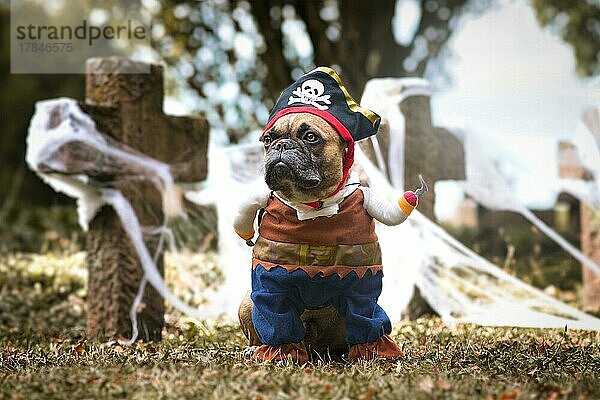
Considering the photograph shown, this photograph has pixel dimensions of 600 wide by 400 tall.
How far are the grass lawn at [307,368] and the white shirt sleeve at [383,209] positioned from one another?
62cm

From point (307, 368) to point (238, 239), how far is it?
7.31 feet

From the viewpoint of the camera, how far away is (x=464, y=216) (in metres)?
12.8

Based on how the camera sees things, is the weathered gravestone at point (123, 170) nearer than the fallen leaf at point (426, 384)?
No

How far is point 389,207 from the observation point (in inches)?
156

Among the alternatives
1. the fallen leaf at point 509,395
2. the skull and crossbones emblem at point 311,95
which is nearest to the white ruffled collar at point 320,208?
the skull and crossbones emblem at point 311,95

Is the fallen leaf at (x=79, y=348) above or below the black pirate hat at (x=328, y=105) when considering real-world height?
below

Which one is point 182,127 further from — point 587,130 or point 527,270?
point 527,270

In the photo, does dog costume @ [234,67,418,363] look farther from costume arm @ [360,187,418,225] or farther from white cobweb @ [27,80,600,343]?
white cobweb @ [27,80,600,343]

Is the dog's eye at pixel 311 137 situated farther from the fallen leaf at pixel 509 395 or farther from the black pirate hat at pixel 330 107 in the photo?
the fallen leaf at pixel 509 395

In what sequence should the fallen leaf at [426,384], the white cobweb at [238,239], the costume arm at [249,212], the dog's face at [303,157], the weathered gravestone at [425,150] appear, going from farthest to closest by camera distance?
the weathered gravestone at [425,150], the white cobweb at [238,239], the costume arm at [249,212], the dog's face at [303,157], the fallen leaf at [426,384]

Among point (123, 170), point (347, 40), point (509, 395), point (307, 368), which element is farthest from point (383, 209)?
point (347, 40)

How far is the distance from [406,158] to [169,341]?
189 centimetres

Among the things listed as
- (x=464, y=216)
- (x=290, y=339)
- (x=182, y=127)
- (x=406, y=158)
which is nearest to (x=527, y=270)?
(x=464, y=216)

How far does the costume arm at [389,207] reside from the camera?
3.90 metres
